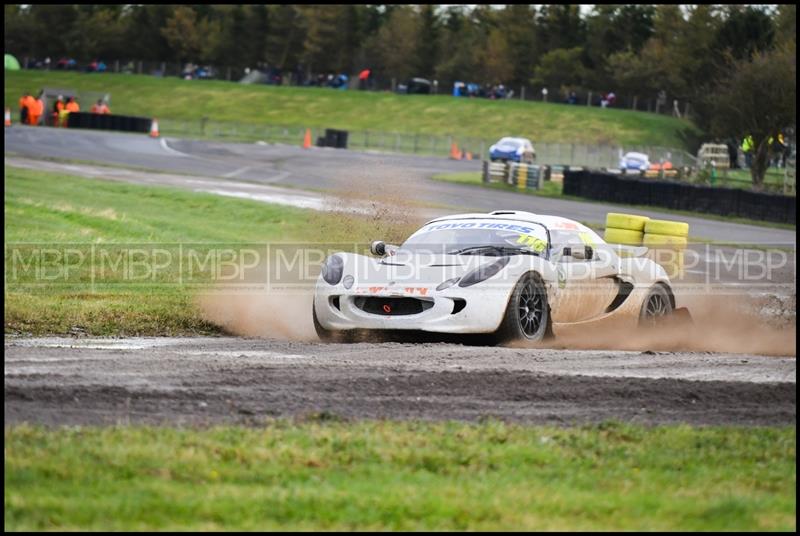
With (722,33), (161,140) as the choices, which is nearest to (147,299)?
(161,140)

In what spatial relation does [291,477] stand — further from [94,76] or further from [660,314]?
[94,76]

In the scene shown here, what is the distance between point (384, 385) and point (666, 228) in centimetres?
785

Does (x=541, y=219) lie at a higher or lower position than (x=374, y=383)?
higher

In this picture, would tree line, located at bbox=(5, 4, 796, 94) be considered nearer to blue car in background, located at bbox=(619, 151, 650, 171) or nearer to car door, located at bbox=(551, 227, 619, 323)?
blue car in background, located at bbox=(619, 151, 650, 171)

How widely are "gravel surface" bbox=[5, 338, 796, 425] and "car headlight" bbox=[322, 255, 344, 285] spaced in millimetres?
1310

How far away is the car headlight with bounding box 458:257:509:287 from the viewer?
34.9 feet

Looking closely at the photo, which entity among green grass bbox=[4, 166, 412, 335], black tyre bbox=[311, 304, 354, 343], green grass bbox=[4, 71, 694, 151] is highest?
green grass bbox=[4, 71, 694, 151]

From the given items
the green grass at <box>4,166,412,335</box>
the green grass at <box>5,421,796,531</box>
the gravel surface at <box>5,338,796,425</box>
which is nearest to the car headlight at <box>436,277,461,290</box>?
the gravel surface at <box>5,338,796,425</box>

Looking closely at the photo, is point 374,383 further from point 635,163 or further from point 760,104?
point 635,163

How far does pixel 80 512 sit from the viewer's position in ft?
16.6

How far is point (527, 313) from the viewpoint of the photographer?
10.9 meters

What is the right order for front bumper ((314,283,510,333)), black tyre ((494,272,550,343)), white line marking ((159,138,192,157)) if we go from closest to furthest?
front bumper ((314,283,510,333)) → black tyre ((494,272,550,343)) → white line marking ((159,138,192,157))

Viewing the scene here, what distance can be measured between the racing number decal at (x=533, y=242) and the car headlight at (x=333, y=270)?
5.58 feet

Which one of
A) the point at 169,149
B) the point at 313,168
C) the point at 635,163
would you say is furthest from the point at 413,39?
the point at 313,168
